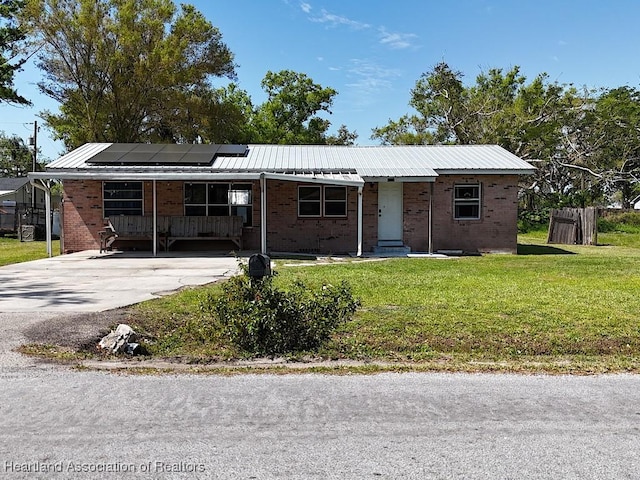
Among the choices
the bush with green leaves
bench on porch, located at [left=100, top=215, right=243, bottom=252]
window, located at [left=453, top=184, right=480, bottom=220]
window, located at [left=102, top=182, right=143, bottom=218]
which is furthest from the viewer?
window, located at [left=453, top=184, right=480, bottom=220]

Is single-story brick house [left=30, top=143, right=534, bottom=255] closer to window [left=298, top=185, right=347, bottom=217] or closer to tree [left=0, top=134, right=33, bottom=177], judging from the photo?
window [left=298, top=185, right=347, bottom=217]

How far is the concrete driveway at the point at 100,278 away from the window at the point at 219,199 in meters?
1.77

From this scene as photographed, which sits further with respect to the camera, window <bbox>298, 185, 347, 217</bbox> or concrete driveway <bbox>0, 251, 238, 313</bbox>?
window <bbox>298, 185, 347, 217</bbox>

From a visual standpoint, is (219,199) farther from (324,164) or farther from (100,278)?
(100,278)

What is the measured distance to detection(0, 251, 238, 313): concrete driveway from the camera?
25.6ft

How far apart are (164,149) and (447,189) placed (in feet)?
33.0

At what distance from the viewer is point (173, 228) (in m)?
16.8

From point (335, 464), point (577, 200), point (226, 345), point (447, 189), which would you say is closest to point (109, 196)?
point (447, 189)

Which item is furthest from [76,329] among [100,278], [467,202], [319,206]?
[467,202]

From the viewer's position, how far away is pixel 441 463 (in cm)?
305

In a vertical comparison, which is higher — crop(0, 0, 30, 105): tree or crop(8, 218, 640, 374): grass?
crop(0, 0, 30, 105): tree

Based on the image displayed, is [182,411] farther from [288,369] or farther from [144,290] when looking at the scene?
[144,290]

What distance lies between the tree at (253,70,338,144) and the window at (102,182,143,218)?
2320 cm

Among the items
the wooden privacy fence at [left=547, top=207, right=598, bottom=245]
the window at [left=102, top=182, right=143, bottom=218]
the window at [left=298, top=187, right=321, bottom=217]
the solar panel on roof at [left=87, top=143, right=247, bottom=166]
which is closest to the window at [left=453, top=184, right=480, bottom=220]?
the window at [left=298, top=187, right=321, bottom=217]
